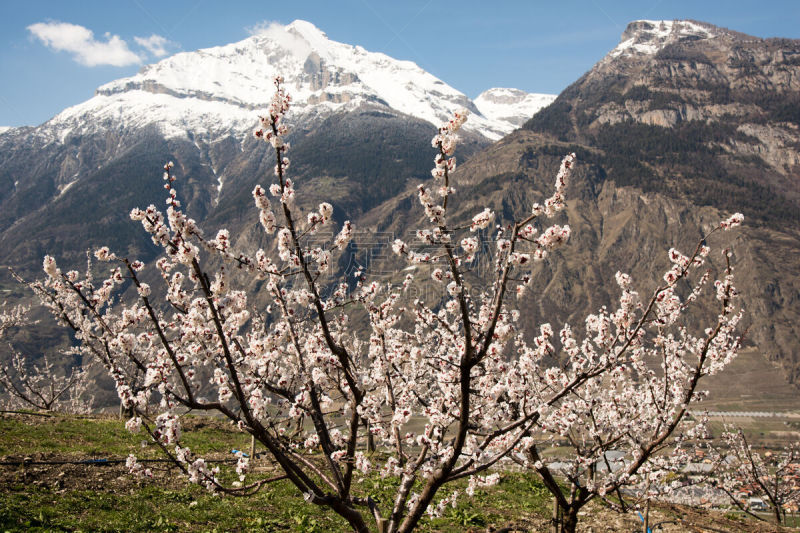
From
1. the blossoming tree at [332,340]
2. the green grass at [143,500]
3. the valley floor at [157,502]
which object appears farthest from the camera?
the valley floor at [157,502]

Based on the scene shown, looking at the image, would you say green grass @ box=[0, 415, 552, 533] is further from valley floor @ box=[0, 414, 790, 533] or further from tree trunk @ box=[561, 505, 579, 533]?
tree trunk @ box=[561, 505, 579, 533]

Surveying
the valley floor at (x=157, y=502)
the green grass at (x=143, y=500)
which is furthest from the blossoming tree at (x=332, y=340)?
the green grass at (x=143, y=500)

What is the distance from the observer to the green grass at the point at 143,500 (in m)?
10.8

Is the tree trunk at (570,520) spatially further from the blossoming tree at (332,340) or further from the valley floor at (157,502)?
the valley floor at (157,502)

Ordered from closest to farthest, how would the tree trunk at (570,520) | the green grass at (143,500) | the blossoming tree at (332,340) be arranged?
the blossoming tree at (332,340), the tree trunk at (570,520), the green grass at (143,500)

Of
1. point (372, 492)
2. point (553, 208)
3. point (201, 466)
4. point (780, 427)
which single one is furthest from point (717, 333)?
point (780, 427)

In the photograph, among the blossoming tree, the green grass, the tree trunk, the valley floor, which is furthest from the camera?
the valley floor

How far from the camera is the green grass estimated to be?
35.6 feet

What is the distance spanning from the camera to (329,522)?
13375mm

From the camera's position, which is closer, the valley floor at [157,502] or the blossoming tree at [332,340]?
the blossoming tree at [332,340]

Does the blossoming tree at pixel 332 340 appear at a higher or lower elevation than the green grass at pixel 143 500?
Answer: higher

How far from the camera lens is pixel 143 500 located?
12.9 metres

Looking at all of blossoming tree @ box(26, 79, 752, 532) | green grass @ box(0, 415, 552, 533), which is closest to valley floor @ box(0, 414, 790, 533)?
green grass @ box(0, 415, 552, 533)

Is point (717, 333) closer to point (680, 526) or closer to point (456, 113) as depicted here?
point (456, 113)
